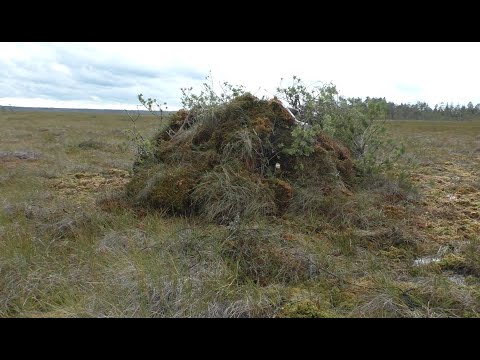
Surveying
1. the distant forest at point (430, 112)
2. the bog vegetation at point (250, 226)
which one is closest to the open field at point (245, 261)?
the bog vegetation at point (250, 226)

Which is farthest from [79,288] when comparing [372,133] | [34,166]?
[34,166]

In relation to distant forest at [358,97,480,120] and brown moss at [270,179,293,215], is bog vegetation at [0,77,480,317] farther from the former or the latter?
distant forest at [358,97,480,120]

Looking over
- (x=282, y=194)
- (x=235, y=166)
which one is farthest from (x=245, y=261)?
(x=235, y=166)

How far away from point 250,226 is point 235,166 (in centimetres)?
139

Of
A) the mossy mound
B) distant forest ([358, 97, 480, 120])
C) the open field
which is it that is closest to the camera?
the open field

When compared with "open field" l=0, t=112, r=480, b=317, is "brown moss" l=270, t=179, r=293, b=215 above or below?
above

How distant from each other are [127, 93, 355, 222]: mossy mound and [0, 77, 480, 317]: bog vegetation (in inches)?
1.0

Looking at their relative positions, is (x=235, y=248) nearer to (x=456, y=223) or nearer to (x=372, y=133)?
(x=456, y=223)

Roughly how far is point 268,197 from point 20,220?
3.72m

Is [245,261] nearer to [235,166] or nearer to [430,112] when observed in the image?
[235,166]

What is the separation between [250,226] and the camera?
4.34 meters

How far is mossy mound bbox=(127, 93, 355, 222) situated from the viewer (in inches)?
200

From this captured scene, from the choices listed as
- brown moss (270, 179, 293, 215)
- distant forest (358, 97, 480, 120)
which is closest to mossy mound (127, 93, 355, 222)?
brown moss (270, 179, 293, 215)

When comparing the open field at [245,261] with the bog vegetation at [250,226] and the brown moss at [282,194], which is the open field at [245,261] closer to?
the bog vegetation at [250,226]
